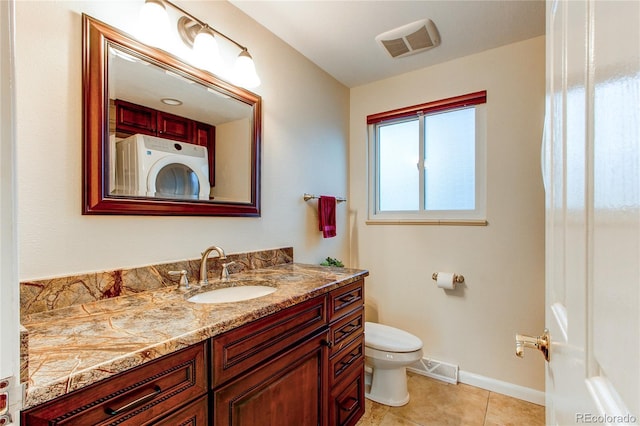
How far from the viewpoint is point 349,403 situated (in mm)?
1644

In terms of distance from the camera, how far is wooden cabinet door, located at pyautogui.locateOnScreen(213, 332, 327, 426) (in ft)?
3.11

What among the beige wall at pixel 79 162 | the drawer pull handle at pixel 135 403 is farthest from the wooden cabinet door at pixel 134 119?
the drawer pull handle at pixel 135 403

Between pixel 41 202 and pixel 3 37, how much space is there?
2.89 ft

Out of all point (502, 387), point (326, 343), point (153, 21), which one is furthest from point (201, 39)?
point (502, 387)

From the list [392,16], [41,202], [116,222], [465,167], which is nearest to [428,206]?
[465,167]

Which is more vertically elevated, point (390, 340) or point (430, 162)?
point (430, 162)

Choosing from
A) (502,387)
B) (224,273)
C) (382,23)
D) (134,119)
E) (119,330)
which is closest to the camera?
(119,330)

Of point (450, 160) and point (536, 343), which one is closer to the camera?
point (536, 343)

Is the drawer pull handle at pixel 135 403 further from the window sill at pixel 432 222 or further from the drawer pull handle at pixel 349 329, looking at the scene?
the window sill at pixel 432 222

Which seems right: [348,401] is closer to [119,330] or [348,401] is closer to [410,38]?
[119,330]

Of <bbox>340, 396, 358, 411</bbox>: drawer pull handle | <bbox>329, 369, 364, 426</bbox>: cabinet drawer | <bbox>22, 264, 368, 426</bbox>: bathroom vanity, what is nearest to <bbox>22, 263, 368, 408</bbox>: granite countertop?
<bbox>22, 264, 368, 426</bbox>: bathroom vanity

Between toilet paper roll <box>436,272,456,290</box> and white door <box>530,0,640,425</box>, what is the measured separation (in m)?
1.64

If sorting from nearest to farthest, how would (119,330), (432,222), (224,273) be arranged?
(119,330) → (224,273) → (432,222)

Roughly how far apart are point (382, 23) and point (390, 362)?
6.89 ft
